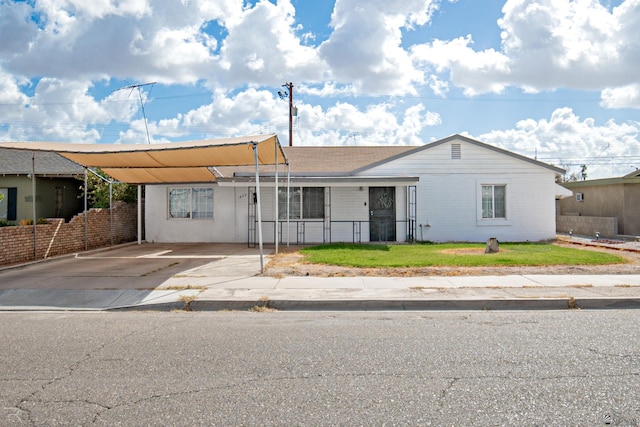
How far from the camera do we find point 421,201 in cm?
1752

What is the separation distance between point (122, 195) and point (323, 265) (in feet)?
Answer: 39.1

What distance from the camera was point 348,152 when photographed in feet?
68.6

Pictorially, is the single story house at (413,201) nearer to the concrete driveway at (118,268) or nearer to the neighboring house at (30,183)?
the concrete driveway at (118,268)

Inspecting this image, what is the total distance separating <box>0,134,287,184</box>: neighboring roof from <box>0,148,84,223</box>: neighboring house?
5727mm

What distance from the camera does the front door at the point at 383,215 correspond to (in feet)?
57.9

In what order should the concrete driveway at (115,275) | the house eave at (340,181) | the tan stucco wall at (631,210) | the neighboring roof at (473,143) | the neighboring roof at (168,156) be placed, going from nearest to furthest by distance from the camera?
1. the concrete driveway at (115,275)
2. the neighboring roof at (168,156)
3. the house eave at (340,181)
4. the neighboring roof at (473,143)
5. the tan stucco wall at (631,210)

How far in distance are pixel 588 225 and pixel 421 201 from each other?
925 centimetres

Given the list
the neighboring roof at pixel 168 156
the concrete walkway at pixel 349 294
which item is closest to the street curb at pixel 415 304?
the concrete walkway at pixel 349 294

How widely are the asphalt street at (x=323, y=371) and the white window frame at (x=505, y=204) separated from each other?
36.2 ft

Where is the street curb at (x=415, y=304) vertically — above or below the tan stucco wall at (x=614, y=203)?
below

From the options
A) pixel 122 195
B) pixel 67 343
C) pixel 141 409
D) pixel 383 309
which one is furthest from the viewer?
pixel 122 195

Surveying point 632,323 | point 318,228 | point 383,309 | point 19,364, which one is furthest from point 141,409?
point 318,228

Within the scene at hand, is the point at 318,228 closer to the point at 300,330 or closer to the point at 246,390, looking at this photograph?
the point at 300,330

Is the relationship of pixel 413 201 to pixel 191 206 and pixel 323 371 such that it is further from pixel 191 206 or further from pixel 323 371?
pixel 323 371
